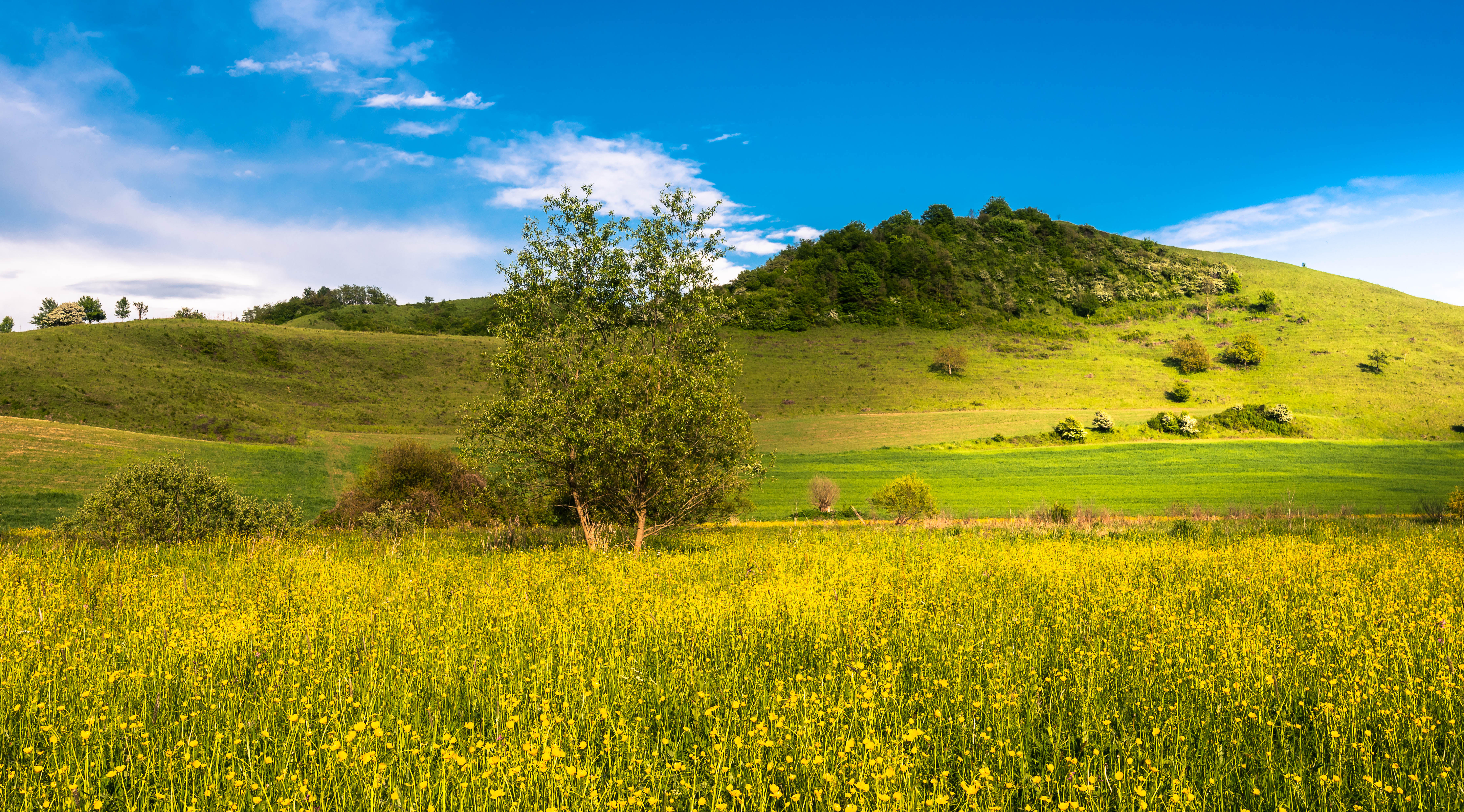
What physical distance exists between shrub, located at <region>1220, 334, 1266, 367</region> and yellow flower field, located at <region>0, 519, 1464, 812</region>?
383 ft

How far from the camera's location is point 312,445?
2375 inches

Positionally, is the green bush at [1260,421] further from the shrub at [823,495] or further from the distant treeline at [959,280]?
the shrub at [823,495]

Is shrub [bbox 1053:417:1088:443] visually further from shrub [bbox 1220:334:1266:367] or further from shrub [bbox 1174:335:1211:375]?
shrub [bbox 1220:334:1266:367]

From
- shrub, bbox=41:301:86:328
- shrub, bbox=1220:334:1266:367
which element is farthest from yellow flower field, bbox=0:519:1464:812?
shrub, bbox=41:301:86:328

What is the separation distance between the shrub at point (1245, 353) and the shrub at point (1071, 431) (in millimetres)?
51972

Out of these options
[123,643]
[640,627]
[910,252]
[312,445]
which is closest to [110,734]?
[123,643]

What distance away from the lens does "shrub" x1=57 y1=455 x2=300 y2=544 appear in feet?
52.5

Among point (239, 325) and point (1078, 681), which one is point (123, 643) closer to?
point (1078, 681)

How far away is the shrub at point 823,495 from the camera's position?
38250mm

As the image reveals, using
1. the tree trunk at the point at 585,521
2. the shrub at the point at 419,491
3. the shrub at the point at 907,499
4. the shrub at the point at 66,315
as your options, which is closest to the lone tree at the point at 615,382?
the tree trunk at the point at 585,521

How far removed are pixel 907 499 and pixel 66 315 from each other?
179 meters

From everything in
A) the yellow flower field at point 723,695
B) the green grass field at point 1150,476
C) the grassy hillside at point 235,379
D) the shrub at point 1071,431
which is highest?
the grassy hillside at point 235,379

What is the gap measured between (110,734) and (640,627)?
410 centimetres

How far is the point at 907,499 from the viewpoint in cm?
3406
